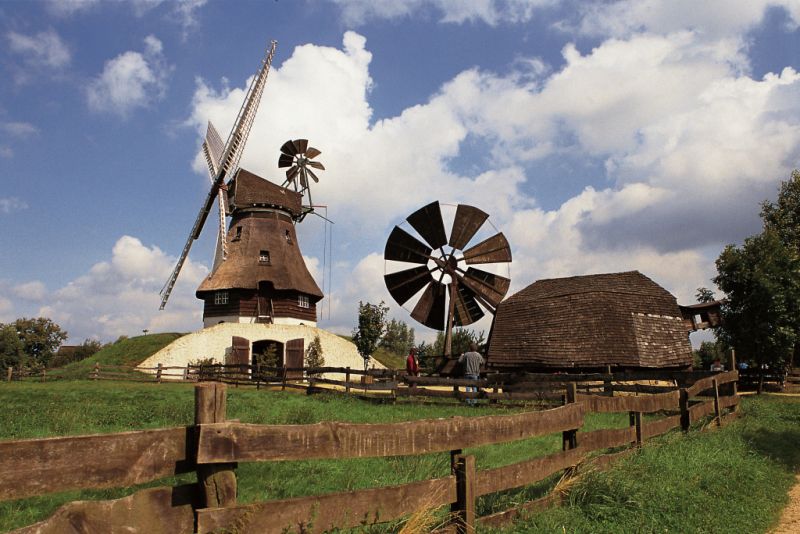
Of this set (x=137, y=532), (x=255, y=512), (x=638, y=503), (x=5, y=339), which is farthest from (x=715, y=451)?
(x=5, y=339)

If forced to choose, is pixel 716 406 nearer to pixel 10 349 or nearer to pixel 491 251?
pixel 491 251

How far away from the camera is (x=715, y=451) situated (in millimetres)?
7957

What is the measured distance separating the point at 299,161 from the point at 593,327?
29.2 meters

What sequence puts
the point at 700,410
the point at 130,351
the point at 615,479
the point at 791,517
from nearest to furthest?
the point at 615,479, the point at 791,517, the point at 700,410, the point at 130,351

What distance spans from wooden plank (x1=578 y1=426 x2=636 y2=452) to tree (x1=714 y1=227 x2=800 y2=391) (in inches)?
874

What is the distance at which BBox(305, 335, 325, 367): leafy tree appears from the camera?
3550 cm

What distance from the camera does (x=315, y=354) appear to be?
Answer: 35.9 meters

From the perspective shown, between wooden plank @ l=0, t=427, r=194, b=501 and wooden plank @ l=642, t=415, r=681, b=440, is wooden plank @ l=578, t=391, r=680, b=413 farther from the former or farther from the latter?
wooden plank @ l=0, t=427, r=194, b=501

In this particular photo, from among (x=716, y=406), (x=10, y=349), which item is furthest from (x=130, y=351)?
(x=716, y=406)

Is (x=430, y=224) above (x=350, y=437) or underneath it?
above

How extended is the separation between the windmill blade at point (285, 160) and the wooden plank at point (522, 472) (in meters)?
42.4

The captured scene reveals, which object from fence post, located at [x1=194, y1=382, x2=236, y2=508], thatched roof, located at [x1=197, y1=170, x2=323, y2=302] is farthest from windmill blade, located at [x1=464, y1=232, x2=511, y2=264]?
fence post, located at [x1=194, y1=382, x2=236, y2=508]

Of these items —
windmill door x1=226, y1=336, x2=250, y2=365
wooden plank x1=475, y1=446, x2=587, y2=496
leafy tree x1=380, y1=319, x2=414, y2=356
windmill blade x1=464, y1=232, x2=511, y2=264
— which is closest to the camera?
A: wooden plank x1=475, y1=446, x2=587, y2=496

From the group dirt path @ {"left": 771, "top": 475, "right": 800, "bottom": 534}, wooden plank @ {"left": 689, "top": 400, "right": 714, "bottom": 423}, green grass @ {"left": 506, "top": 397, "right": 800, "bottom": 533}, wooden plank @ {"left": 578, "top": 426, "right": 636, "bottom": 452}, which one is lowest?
dirt path @ {"left": 771, "top": 475, "right": 800, "bottom": 534}
